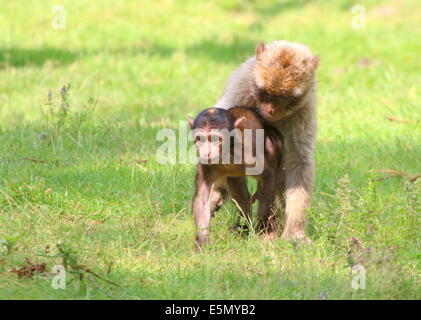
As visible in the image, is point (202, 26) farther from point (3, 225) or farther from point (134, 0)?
point (3, 225)

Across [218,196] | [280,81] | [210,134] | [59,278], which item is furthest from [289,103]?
[59,278]

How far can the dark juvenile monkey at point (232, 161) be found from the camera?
5598 mm

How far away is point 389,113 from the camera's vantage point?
9.47 metres

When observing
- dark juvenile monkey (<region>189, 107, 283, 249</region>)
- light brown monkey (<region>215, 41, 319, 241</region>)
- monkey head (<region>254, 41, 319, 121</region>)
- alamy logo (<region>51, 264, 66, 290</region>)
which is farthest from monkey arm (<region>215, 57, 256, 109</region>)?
alamy logo (<region>51, 264, 66, 290</region>)

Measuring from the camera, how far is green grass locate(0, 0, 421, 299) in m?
4.98

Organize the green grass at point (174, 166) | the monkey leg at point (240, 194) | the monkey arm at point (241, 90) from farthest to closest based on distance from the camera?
the monkey arm at point (241, 90) → the monkey leg at point (240, 194) → the green grass at point (174, 166)

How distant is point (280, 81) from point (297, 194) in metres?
0.92

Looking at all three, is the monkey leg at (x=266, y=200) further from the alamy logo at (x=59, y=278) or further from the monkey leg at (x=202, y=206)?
the alamy logo at (x=59, y=278)

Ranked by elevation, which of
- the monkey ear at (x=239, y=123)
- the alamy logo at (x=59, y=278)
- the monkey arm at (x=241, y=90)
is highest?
the monkey arm at (x=241, y=90)

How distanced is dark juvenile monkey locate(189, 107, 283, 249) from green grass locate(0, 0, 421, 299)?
258mm

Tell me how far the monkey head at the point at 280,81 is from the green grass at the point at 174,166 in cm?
72

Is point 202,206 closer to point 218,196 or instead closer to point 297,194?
point 218,196

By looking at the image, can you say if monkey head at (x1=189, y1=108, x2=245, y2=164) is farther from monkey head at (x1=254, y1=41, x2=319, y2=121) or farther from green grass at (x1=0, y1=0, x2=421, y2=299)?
green grass at (x1=0, y1=0, x2=421, y2=299)

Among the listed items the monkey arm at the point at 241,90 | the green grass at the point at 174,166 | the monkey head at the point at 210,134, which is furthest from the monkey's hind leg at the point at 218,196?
the monkey head at the point at 210,134
